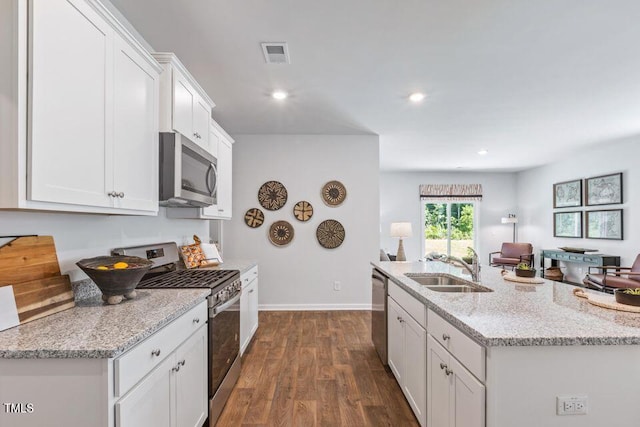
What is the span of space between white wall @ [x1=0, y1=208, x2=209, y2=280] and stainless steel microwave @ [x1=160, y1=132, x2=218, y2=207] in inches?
13.1

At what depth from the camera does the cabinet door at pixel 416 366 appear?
6.23ft

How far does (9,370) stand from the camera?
3.54 feet

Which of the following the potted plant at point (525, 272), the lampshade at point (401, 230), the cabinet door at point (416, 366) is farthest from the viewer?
the lampshade at point (401, 230)

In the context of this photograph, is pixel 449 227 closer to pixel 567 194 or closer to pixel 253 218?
pixel 567 194

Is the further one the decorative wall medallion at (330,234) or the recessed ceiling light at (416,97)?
the decorative wall medallion at (330,234)

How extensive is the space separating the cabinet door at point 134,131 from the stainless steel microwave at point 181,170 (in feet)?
0.23

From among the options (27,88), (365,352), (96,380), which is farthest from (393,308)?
Result: (27,88)

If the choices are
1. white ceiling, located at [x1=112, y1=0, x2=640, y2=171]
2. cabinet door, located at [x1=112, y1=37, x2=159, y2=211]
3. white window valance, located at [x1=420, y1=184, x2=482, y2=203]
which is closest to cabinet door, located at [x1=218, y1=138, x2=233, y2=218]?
white ceiling, located at [x1=112, y1=0, x2=640, y2=171]

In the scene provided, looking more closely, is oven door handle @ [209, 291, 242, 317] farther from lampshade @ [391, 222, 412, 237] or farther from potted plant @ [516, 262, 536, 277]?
lampshade @ [391, 222, 412, 237]

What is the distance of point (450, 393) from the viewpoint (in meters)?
1.53

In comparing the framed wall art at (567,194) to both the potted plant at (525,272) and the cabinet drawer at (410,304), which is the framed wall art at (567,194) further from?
the cabinet drawer at (410,304)

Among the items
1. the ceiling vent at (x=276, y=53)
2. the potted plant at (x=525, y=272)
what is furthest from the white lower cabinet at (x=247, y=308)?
the potted plant at (x=525, y=272)

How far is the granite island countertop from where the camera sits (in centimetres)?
108

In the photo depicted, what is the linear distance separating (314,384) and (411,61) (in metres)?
2.68
